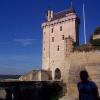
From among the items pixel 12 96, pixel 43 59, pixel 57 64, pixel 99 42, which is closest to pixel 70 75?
pixel 99 42

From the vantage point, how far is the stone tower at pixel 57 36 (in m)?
41.6

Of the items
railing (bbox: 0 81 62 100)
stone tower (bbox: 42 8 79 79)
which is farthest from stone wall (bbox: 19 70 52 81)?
railing (bbox: 0 81 62 100)

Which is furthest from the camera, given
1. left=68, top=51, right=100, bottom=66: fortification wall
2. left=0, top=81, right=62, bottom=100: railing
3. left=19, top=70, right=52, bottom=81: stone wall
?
left=19, top=70, right=52, bottom=81: stone wall

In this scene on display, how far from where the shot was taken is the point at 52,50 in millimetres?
43562

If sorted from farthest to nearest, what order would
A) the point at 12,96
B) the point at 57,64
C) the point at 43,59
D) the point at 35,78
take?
the point at 43,59, the point at 57,64, the point at 35,78, the point at 12,96

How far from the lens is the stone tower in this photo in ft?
136

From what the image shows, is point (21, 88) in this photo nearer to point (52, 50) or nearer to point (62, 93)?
point (62, 93)

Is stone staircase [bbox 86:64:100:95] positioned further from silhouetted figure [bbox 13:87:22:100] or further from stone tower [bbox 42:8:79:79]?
stone tower [bbox 42:8:79:79]

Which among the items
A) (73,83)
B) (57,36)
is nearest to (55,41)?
(57,36)

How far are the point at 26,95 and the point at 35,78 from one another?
17.1 metres

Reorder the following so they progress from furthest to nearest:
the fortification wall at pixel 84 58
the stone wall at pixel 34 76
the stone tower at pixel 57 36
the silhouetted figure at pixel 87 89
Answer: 1. the stone tower at pixel 57 36
2. the stone wall at pixel 34 76
3. the fortification wall at pixel 84 58
4. the silhouetted figure at pixel 87 89

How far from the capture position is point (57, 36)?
143 ft

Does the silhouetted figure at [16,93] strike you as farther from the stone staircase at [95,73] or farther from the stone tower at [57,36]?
the stone tower at [57,36]

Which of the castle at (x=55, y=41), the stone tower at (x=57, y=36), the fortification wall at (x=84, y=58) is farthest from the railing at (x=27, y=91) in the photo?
the stone tower at (x=57, y=36)
